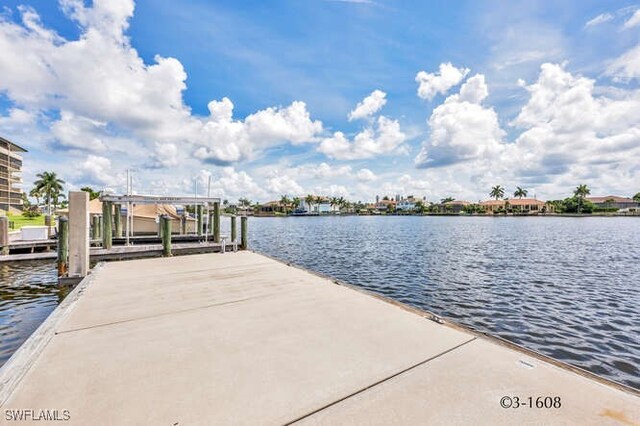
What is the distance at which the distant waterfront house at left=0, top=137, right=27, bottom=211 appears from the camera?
60.0 metres

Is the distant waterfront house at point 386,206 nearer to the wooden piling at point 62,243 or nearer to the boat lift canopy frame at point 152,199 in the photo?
the boat lift canopy frame at point 152,199

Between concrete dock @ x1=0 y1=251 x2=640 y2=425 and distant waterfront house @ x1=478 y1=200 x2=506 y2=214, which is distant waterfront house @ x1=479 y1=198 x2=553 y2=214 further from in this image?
concrete dock @ x1=0 y1=251 x2=640 y2=425

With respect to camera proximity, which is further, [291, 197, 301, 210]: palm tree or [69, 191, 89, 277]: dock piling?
[291, 197, 301, 210]: palm tree

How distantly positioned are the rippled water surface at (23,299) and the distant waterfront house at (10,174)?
2571 inches

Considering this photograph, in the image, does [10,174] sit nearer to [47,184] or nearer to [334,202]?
[47,184]

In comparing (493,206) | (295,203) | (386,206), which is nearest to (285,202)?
(295,203)

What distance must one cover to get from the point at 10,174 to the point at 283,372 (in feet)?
294

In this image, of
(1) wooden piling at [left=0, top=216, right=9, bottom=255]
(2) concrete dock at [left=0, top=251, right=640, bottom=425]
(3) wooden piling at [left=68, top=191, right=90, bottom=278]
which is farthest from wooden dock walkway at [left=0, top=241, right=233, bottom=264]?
(2) concrete dock at [left=0, top=251, right=640, bottom=425]

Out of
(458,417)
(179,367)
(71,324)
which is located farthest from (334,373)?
(71,324)

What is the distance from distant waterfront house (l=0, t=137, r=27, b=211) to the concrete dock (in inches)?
3082

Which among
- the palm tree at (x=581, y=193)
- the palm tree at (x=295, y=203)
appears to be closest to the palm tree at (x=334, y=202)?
the palm tree at (x=295, y=203)

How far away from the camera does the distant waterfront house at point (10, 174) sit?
60.0m

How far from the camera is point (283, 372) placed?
408cm

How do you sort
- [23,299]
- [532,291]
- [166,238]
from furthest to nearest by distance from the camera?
[166,238]
[532,291]
[23,299]
